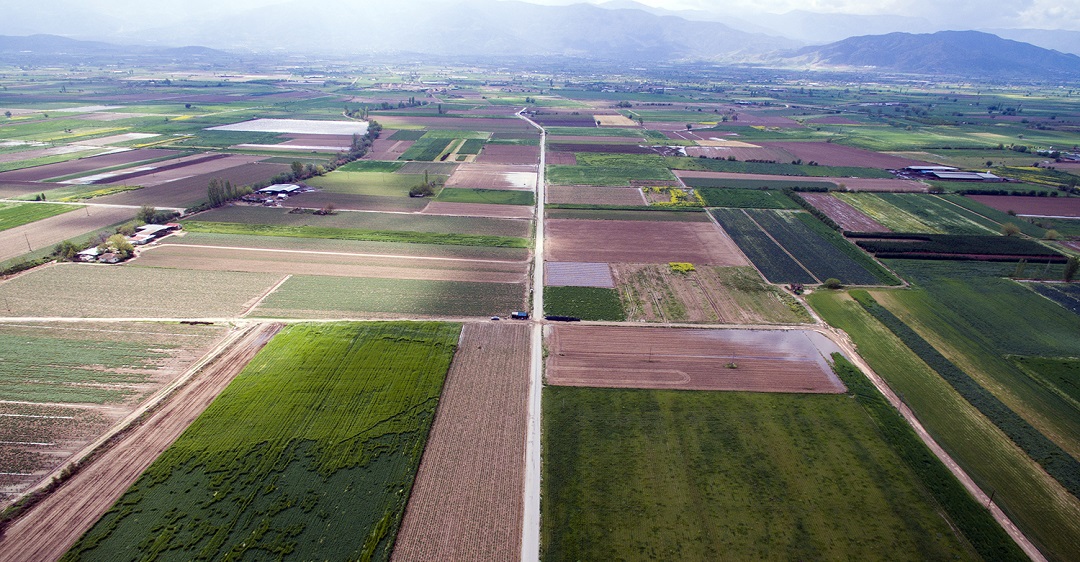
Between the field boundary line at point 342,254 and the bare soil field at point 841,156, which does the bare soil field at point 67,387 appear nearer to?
the field boundary line at point 342,254

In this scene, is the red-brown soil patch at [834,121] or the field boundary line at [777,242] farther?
the red-brown soil patch at [834,121]

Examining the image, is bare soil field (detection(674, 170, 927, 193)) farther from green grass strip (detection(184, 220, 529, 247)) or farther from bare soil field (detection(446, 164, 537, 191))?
green grass strip (detection(184, 220, 529, 247))

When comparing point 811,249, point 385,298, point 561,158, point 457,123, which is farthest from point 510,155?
point 385,298

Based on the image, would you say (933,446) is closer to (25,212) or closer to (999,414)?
(999,414)

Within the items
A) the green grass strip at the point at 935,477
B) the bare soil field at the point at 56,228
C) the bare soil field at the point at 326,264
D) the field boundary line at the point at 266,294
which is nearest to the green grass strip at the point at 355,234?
the bare soil field at the point at 326,264

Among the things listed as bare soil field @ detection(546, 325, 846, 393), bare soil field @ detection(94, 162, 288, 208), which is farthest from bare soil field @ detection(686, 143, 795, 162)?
bare soil field @ detection(94, 162, 288, 208)
